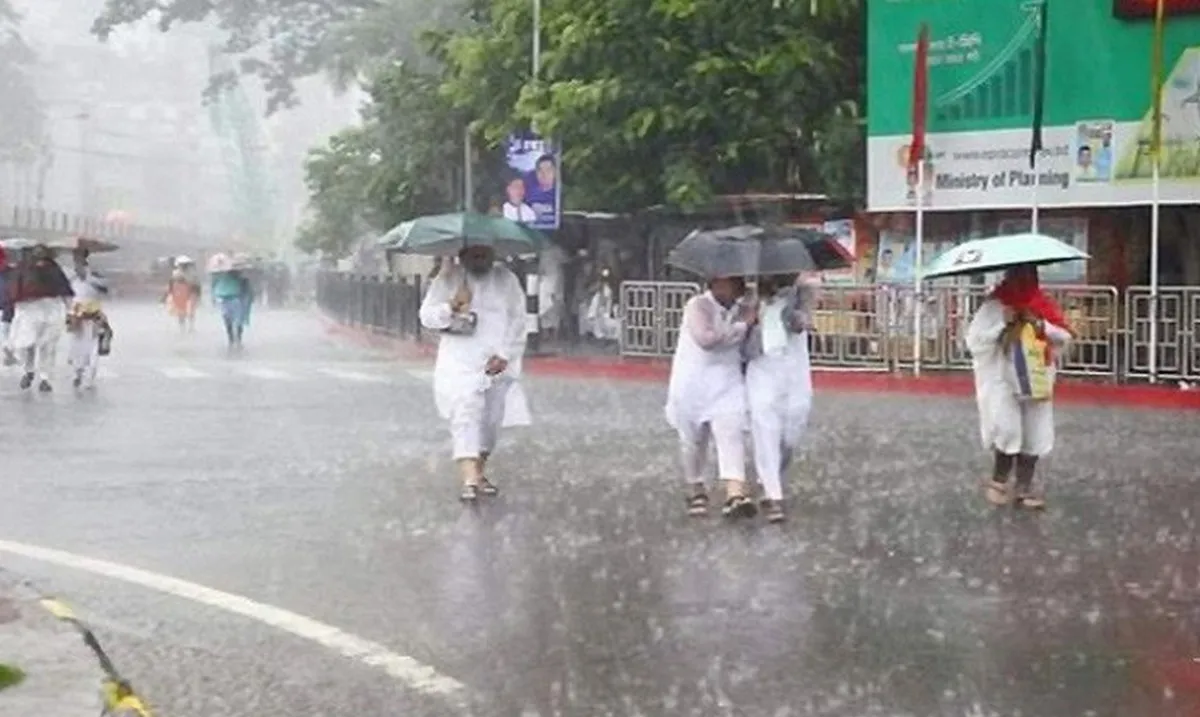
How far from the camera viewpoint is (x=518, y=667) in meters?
7.35

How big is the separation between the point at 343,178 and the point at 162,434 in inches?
1057

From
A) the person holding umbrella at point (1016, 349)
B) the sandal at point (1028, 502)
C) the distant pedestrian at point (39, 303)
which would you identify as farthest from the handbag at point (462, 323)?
the distant pedestrian at point (39, 303)

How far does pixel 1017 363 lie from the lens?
37.7 feet

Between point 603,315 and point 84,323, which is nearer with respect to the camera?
point 84,323

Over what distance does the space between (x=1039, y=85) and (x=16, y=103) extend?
69.4 metres

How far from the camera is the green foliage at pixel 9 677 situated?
20.3 ft

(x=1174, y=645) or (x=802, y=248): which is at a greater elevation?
(x=802, y=248)

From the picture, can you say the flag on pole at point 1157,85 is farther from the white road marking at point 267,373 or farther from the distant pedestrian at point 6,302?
the distant pedestrian at point 6,302

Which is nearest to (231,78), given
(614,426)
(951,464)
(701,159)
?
(701,159)

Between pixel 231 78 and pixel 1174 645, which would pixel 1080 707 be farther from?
pixel 231 78

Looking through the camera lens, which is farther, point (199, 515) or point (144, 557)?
point (199, 515)

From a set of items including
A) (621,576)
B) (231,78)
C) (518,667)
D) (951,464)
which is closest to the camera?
(518,667)

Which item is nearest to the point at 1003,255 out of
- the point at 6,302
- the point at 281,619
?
the point at 281,619

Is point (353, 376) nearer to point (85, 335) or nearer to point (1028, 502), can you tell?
point (85, 335)
